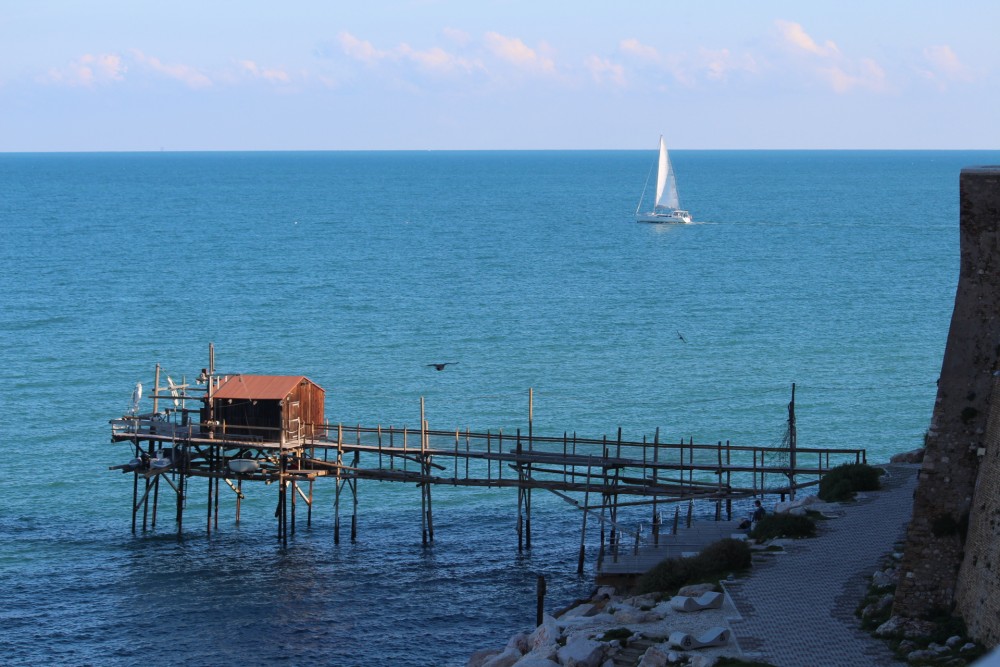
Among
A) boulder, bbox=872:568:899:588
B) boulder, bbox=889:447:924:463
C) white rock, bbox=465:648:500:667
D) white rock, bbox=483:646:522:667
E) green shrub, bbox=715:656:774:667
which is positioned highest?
boulder, bbox=889:447:924:463

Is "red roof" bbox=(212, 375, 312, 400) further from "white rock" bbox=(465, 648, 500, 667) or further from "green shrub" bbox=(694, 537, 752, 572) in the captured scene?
"green shrub" bbox=(694, 537, 752, 572)

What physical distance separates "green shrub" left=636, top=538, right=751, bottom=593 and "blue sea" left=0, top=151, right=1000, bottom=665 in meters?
5.08

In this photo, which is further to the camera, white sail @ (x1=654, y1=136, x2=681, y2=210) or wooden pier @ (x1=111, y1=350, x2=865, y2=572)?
white sail @ (x1=654, y1=136, x2=681, y2=210)

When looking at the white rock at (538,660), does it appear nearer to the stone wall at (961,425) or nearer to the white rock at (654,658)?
the white rock at (654,658)

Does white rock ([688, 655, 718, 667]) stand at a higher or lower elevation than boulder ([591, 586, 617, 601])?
higher

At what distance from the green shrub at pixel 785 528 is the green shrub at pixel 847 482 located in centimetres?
388

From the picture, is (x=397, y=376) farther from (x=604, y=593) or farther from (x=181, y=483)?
(x=604, y=593)

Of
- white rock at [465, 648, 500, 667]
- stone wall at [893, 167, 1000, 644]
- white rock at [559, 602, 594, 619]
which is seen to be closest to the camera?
stone wall at [893, 167, 1000, 644]

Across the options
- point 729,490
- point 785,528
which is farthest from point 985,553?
point 729,490

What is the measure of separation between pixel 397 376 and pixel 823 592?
43672 mm

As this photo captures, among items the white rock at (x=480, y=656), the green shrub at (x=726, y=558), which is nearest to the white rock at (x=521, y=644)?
the white rock at (x=480, y=656)

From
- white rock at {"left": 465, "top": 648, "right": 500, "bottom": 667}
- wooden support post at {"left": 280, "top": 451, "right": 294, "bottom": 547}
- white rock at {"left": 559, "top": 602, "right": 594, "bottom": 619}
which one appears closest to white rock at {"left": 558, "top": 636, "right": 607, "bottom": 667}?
white rock at {"left": 465, "top": 648, "right": 500, "bottom": 667}

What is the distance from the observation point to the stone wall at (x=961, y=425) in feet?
98.9

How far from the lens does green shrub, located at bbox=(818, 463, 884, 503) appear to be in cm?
4447
